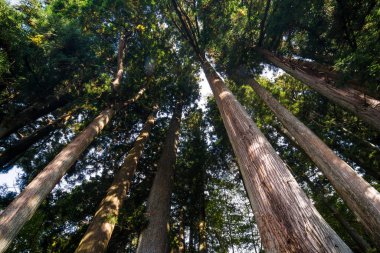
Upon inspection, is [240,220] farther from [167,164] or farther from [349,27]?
[349,27]

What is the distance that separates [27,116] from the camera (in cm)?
884

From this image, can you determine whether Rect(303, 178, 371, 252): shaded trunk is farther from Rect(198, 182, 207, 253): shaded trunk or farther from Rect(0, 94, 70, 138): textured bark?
Rect(0, 94, 70, 138): textured bark

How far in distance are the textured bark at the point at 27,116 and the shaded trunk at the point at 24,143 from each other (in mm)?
586

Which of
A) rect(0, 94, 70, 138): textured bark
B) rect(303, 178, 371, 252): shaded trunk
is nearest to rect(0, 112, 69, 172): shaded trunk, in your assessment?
rect(0, 94, 70, 138): textured bark

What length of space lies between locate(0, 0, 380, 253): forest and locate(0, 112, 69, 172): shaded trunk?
3.0 inches

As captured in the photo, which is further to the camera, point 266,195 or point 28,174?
point 28,174

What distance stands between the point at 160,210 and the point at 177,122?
6462mm

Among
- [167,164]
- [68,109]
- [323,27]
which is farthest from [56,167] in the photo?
[323,27]

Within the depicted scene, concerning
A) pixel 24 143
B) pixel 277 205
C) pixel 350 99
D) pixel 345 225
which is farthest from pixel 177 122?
pixel 277 205

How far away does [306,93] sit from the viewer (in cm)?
1139

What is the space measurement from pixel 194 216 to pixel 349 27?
10424 mm

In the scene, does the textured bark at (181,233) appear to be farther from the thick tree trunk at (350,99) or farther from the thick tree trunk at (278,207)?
the thick tree trunk at (350,99)

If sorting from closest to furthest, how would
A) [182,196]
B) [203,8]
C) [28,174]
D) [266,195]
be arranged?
[266,195]
[203,8]
[28,174]
[182,196]

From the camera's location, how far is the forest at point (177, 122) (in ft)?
13.1
